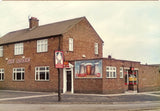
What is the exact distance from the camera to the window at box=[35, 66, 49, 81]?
1082 inches

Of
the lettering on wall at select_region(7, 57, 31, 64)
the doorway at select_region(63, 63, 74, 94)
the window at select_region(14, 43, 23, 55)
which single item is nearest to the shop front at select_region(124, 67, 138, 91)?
the doorway at select_region(63, 63, 74, 94)

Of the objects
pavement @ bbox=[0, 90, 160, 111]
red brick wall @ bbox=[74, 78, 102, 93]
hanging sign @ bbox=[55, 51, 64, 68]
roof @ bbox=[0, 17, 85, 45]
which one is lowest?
pavement @ bbox=[0, 90, 160, 111]

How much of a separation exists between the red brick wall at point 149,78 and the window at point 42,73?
10992 millimetres

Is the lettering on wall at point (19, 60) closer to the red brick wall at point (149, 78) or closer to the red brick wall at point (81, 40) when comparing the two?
the red brick wall at point (81, 40)

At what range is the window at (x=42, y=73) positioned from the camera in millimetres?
27480

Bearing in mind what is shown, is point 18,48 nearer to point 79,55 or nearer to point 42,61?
point 42,61

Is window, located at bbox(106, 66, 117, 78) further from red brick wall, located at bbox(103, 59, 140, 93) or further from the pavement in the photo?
the pavement

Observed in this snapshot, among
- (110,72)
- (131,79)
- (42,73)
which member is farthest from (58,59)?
(131,79)

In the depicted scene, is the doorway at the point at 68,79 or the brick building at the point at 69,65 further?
the doorway at the point at 68,79

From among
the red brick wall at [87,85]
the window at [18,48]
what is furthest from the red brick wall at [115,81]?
the window at [18,48]

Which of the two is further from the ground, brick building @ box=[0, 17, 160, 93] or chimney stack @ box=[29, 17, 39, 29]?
chimney stack @ box=[29, 17, 39, 29]

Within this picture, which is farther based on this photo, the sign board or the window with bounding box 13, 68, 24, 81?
the window with bounding box 13, 68, 24, 81

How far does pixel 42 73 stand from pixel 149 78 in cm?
1333

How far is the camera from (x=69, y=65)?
83.5 ft
